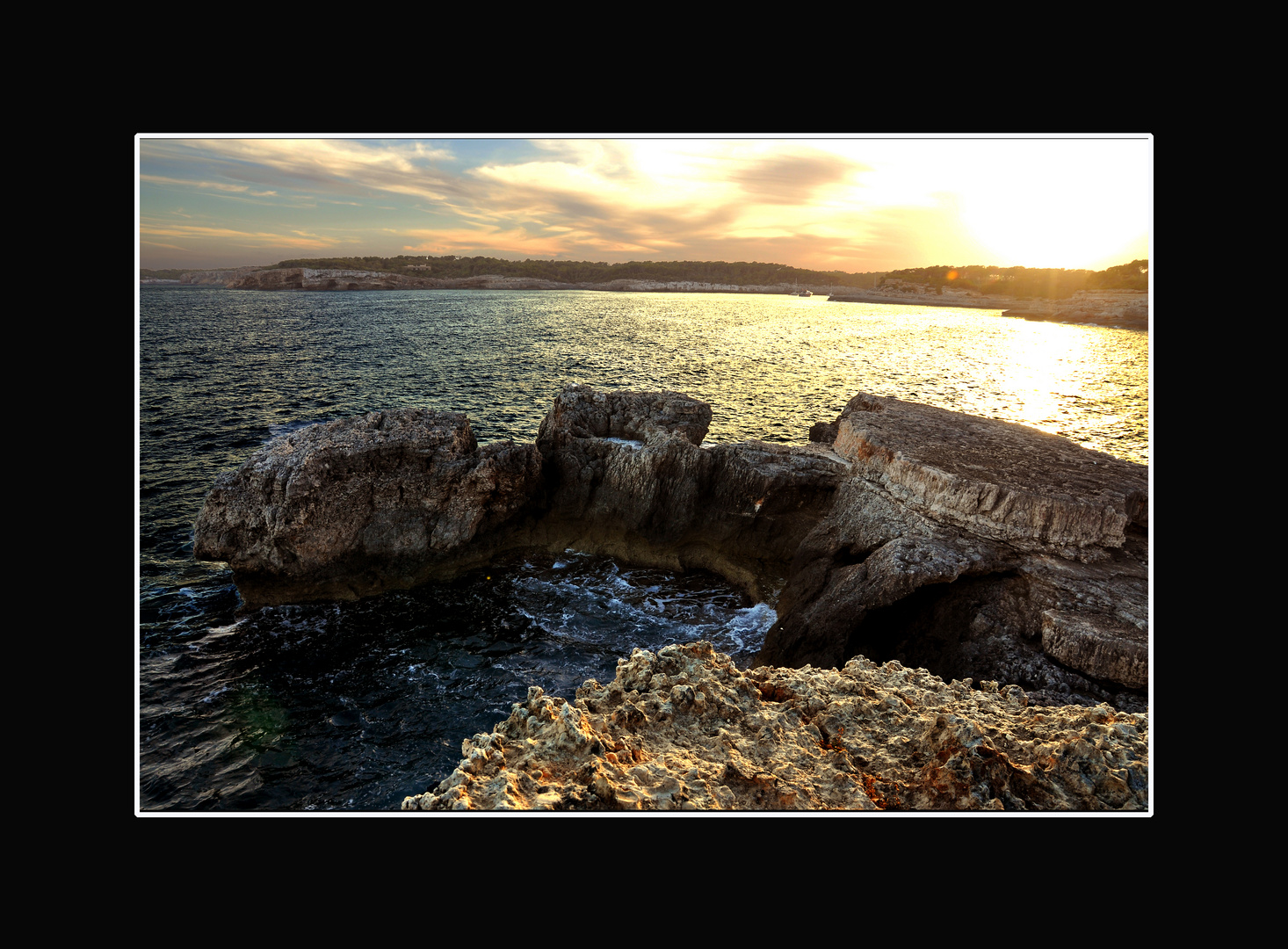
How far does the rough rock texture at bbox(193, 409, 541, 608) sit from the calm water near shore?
0.80 metres

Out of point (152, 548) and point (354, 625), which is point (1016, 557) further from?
point (152, 548)

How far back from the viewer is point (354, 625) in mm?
12930

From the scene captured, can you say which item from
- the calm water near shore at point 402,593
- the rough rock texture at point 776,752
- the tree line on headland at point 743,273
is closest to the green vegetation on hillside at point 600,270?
the tree line on headland at point 743,273

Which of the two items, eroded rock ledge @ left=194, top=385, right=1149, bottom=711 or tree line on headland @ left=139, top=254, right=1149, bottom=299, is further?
eroded rock ledge @ left=194, top=385, right=1149, bottom=711

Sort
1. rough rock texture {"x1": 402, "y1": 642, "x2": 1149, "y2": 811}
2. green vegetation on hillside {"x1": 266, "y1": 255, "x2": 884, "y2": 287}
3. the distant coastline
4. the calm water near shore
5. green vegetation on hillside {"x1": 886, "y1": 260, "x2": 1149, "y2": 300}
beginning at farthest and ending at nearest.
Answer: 1. green vegetation on hillside {"x1": 266, "y1": 255, "x2": 884, "y2": 287}
2. the calm water near shore
3. the distant coastline
4. green vegetation on hillside {"x1": 886, "y1": 260, "x2": 1149, "y2": 300}
5. rough rock texture {"x1": 402, "y1": 642, "x2": 1149, "y2": 811}

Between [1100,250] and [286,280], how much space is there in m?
13.7

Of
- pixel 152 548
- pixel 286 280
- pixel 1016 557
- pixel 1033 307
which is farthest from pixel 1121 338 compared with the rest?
pixel 152 548

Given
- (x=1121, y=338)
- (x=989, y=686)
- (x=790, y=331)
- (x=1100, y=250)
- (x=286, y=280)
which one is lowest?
(x=989, y=686)

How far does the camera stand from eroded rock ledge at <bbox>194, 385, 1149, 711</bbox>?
394 inches

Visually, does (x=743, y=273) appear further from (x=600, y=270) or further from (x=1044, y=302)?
(x=1044, y=302)

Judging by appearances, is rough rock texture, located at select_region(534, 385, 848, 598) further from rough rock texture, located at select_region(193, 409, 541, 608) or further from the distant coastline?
the distant coastline

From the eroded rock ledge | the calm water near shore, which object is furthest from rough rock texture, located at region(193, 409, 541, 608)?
the calm water near shore

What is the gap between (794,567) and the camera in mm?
14414

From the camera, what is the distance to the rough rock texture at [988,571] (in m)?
9.23
